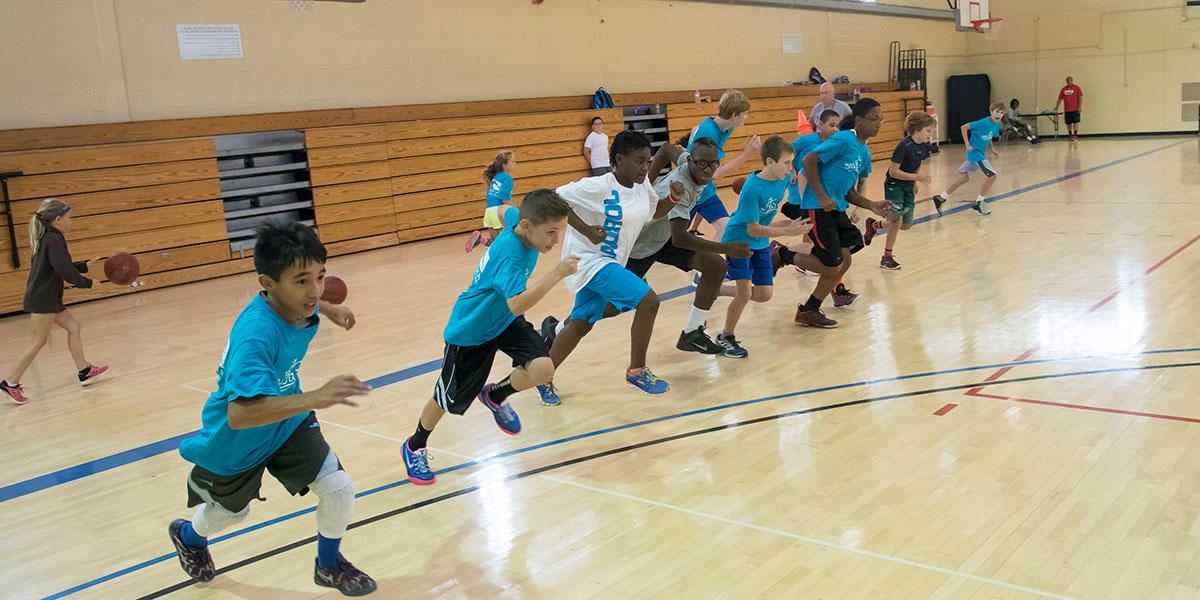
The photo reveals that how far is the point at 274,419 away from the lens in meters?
2.72

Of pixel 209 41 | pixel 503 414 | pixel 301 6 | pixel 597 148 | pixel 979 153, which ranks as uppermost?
pixel 301 6

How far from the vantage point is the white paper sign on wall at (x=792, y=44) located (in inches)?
799

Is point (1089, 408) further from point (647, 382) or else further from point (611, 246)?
point (611, 246)

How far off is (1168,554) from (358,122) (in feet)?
37.0

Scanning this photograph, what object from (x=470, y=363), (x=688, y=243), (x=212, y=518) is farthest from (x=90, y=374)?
(x=688, y=243)

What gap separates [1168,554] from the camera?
3.08m

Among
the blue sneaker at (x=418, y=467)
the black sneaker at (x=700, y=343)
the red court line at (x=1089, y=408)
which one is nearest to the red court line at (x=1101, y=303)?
the red court line at (x=1089, y=408)

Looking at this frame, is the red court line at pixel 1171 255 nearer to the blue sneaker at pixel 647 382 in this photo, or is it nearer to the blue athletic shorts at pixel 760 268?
the blue athletic shorts at pixel 760 268

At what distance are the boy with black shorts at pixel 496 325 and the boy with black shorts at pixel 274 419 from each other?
0.83 meters

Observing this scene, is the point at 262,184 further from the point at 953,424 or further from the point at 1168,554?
the point at 1168,554

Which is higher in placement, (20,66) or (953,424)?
(20,66)

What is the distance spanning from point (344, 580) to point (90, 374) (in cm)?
435

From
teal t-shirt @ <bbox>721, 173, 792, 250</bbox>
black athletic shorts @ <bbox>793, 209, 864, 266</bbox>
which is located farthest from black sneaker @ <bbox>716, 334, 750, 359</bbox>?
black athletic shorts @ <bbox>793, 209, 864, 266</bbox>

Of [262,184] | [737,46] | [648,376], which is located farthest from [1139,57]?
[648,376]
